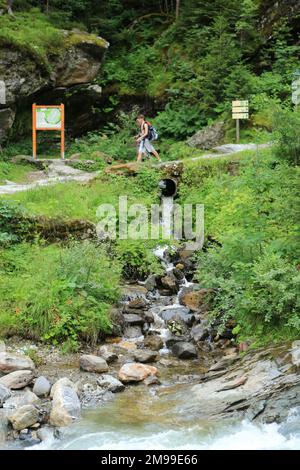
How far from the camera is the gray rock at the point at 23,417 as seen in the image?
261 inches

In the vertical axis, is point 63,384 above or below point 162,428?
above

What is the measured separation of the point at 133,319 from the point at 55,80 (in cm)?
1296

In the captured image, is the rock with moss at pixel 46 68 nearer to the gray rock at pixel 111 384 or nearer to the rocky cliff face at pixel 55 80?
the rocky cliff face at pixel 55 80

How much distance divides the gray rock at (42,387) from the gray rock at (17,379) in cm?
18

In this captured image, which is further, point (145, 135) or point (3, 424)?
point (145, 135)

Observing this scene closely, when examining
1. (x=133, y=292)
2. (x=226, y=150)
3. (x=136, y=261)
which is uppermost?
(x=226, y=150)

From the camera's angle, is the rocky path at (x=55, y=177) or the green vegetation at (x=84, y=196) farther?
the rocky path at (x=55, y=177)

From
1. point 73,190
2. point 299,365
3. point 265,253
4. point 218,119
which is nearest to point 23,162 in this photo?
point 73,190

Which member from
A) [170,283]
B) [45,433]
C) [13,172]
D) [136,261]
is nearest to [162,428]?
[45,433]

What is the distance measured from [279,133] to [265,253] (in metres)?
1.99

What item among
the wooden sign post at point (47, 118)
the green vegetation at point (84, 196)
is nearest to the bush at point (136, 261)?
the green vegetation at point (84, 196)

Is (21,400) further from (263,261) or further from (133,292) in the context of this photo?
(133,292)

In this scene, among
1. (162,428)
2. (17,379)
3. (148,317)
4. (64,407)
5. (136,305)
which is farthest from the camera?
(136,305)

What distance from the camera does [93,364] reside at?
326 inches
